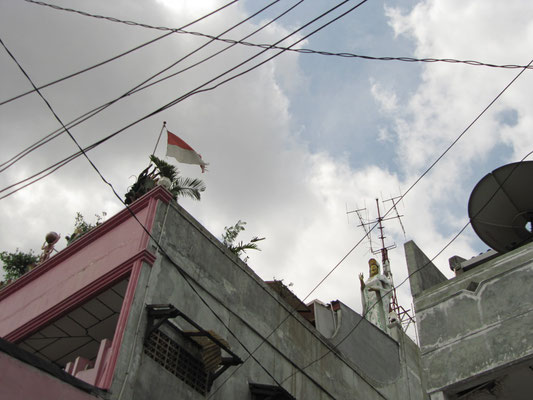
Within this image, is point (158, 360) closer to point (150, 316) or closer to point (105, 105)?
point (150, 316)

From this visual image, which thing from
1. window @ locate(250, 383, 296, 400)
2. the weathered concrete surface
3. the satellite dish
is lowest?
window @ locate(250, 383, 296, 400)

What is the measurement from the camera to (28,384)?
7988mm

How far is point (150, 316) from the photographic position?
10.5 metres

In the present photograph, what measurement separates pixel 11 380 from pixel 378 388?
11211mm

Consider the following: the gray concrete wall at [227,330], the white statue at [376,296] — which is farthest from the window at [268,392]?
the white statue at [376,296]

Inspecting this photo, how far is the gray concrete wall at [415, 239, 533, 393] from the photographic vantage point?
816cm

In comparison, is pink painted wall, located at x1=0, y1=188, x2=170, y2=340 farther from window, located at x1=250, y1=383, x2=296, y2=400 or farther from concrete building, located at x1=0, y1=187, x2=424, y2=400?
window, located at x1=250, y1=383, x2=296, y2=400

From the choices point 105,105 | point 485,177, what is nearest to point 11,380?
point 105,105

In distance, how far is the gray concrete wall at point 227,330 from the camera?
33.4 ft

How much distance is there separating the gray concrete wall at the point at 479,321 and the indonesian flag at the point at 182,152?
623 cm

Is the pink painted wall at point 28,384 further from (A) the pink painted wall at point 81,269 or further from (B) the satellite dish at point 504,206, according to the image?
(B) the satellite dish at point 504,206

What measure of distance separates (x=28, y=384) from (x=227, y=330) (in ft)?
16.7

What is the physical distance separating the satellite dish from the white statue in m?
12.3

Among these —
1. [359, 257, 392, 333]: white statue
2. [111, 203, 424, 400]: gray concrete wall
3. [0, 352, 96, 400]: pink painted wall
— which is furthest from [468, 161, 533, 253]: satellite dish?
[359, 257, 392, 333]: white statue
